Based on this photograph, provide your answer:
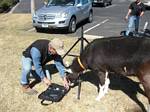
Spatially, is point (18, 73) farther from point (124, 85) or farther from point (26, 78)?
point (124, 85)

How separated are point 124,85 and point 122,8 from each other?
18356 millimetres

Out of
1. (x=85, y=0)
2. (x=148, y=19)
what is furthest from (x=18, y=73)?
(x=148, y=19)

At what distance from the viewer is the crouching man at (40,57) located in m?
7.90

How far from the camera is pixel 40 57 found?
8312mm

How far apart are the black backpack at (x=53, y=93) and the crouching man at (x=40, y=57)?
17 centimetres

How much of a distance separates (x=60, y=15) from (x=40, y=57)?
8562 millimetres

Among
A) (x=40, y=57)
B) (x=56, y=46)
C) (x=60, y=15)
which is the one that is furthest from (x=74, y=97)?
(x=60, y=15)

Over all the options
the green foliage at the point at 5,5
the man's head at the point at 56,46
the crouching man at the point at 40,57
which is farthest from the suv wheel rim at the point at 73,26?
the green foliage at the point at 5,5

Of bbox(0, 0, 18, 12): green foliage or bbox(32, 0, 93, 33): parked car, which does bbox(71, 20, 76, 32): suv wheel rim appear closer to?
bbox(32, 0, 93, 33): parked car

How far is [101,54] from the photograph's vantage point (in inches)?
313

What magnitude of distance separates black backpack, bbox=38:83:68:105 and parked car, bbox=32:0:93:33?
26.2 feet

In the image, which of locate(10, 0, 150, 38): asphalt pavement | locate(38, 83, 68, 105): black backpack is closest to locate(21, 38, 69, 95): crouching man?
locate(38, 83, 68, 105): black backpack

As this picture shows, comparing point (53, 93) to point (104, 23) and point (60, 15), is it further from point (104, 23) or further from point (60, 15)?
point (104, 23)

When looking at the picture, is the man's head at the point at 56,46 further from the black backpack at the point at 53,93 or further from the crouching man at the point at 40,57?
the black backpack at the point at 53,93
